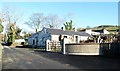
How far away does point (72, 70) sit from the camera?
1373cm

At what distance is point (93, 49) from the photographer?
28.9m

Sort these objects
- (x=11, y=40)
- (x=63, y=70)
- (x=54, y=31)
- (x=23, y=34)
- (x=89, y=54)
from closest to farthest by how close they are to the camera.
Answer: (x=63, y=70) < (x=89, y=54) < (x=54, y=31) < (x=11, y=40) < (x=23, y=34)

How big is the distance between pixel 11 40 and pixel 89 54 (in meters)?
62.5

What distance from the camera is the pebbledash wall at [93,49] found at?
2684 cm

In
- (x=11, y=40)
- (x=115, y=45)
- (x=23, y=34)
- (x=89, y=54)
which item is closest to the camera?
(x=115, y=45)

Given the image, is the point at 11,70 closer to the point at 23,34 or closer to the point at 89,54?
the point at 89,54

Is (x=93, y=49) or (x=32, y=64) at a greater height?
(x=93, y=49)

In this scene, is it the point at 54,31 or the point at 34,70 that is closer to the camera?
the point at 34,70

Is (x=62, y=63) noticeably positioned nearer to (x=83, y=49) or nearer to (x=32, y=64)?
(x=32, y=64)

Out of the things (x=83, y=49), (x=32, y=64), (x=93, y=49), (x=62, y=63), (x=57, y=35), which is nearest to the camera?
(x=32, y=64)

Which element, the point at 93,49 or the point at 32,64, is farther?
the point at 93,49

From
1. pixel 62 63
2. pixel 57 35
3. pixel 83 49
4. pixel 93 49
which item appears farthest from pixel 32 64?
pixel 57 35

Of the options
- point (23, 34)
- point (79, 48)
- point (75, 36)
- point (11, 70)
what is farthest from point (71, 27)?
point (11, 70)

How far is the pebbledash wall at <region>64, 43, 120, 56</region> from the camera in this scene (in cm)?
2684
